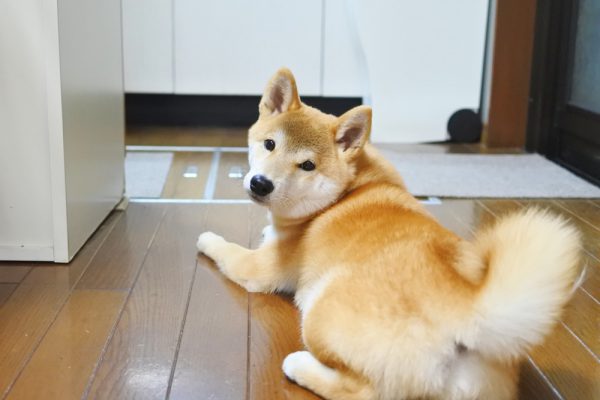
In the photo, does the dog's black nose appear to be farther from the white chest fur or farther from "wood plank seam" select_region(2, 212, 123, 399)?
"wood plank seam" select_region(2, 212, 123, 399)

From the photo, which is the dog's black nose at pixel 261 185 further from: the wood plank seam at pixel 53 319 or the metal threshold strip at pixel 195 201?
the metal threshold strip at pixel 195 201

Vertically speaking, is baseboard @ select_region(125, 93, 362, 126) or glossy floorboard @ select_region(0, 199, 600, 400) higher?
baseboard @ select_region(125, 93, 362, 126)

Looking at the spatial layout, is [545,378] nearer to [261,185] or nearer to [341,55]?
[261,185]

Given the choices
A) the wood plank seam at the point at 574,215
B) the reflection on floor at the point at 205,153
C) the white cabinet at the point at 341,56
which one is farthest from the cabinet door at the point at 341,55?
the wood plank seam at the point at 574,215

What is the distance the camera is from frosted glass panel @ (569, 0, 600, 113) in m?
2.82

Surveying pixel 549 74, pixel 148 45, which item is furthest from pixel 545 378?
pixel 148 45

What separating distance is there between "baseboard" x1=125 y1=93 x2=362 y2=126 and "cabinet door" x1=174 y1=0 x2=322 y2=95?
0.14 meters

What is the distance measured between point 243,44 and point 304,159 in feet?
7.71

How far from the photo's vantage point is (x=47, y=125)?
159 cm

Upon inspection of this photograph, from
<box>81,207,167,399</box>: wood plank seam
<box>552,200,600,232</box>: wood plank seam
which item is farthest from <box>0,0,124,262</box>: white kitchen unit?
<box>552,200,600,232</box>: wood plank seam

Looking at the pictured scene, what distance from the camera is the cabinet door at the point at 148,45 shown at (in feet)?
11.6

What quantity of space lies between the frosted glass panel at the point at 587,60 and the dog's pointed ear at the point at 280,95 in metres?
1.74

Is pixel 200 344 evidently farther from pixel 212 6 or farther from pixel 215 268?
pixel 212 6

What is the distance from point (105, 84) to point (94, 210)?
1.18ft
